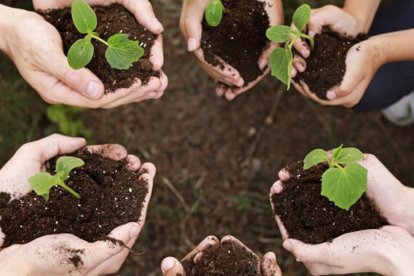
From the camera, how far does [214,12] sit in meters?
1.66

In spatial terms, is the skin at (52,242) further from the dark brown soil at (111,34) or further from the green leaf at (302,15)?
the green leaf at (302,15)

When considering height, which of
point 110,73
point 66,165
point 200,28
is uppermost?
point 200,28

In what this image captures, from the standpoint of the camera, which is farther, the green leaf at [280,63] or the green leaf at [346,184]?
the green leaf at [280,63]

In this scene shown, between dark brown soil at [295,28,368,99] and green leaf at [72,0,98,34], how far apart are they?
67 cm

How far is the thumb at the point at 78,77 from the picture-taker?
1.59m

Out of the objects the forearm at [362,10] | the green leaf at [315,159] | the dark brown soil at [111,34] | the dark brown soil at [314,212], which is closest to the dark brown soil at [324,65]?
the forearm at [362,10]

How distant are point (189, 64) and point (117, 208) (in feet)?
3.22

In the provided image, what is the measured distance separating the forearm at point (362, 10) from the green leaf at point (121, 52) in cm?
76

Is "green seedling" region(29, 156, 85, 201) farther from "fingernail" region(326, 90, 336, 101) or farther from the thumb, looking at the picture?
"fingernail" region(326, 90, 336, 101)

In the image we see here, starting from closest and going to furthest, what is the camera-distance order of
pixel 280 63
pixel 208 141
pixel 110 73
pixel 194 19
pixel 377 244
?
pixel 377 244, pixel 280 63, pixel 110 73, pixel 194 19, pixel 208 141

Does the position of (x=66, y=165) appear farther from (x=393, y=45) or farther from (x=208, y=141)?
(x=393, y=45)

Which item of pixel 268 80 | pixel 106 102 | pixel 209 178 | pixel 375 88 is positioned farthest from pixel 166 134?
pixel 375 88

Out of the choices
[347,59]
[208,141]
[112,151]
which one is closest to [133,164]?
[112,151]

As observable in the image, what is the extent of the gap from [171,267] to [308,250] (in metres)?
0.38
